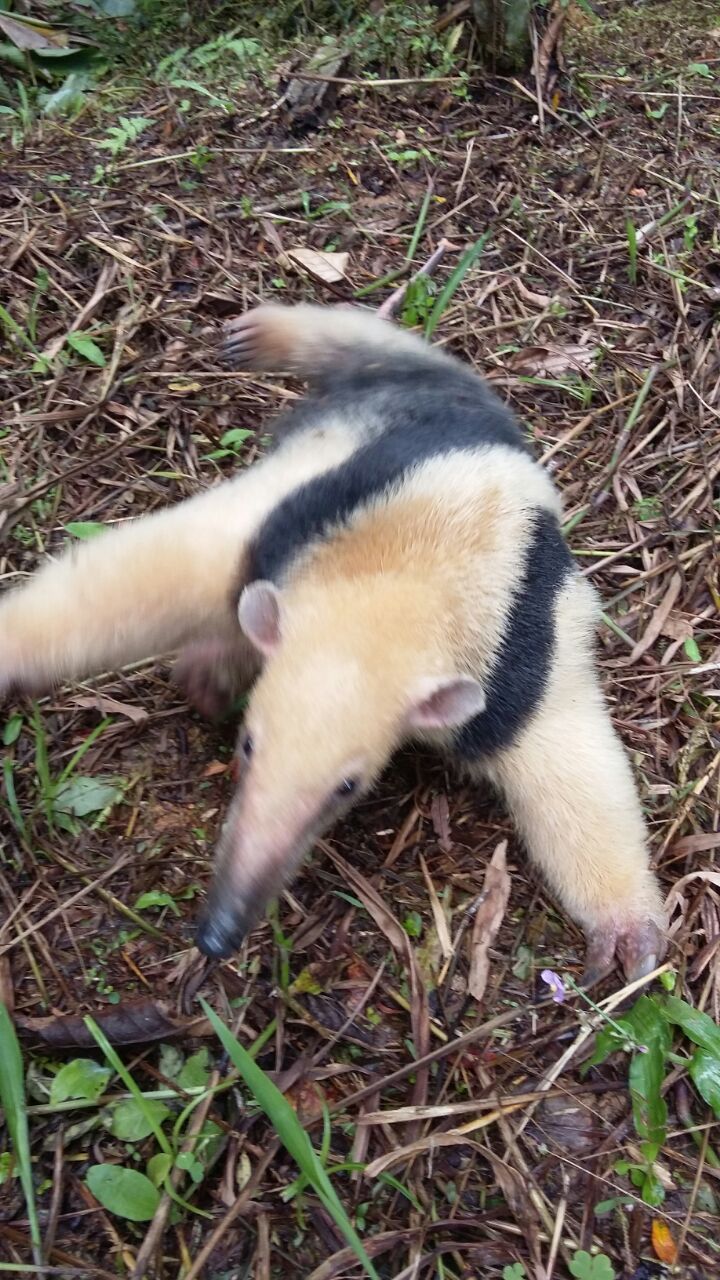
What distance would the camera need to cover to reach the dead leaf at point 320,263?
4824 mm

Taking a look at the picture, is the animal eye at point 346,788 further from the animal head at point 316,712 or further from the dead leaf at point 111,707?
the dead leaf at point 111,707

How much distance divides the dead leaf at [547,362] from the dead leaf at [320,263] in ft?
3.16

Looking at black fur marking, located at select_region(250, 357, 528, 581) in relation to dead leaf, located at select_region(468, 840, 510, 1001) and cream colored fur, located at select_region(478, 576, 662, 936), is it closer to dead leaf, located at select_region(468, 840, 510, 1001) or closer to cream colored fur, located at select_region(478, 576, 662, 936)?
cream colored fur, located at select_region(478, 576, 662, 936)

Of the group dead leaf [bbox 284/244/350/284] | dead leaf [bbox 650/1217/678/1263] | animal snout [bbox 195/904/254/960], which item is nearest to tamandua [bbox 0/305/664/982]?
animal snout [bbox 195/904/254/960]

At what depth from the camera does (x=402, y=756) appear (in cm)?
343

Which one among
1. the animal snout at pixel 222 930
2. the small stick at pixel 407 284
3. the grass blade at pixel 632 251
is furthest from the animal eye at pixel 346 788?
Answer: the grass blade at pixel 632 251

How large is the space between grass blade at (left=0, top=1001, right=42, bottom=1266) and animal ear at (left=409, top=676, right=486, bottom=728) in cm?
132

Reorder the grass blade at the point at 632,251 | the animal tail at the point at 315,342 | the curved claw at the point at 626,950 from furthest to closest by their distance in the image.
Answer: the grass blade at the point at 632,251
the animal tail at the point at 315,342
the curved claw at the point at 626,950

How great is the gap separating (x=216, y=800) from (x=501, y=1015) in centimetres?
111

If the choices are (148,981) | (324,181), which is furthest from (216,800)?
(324,181)

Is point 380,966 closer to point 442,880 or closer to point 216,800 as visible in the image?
point 442,880

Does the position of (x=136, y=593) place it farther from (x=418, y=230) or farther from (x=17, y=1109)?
(x=418, y=230)

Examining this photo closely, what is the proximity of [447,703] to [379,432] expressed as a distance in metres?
0.98

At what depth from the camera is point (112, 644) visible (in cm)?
296
